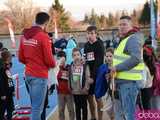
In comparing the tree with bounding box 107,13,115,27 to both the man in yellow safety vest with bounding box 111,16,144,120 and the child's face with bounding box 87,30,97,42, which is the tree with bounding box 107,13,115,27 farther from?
the man in yellow safety vest with bounding box 111,16,144,120

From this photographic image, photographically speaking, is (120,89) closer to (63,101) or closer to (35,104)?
(35,104)

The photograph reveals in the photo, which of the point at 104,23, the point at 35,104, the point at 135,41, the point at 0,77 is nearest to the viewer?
the point at 135,41

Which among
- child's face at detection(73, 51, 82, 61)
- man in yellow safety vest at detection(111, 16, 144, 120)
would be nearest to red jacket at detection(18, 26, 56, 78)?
man in yellow safety vest at detection(111, 16, 144, 120)

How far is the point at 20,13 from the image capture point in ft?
319

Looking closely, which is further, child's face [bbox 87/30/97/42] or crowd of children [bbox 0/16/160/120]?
child's face [bbox 87/30/97/42]

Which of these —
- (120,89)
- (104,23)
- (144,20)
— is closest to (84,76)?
(120,89)

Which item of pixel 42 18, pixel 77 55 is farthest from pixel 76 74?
pixel 42 18

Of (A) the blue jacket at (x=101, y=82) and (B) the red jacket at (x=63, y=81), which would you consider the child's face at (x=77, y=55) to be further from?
(A) the blue jacket at (x=101, y=82)

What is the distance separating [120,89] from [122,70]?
38 centimetres

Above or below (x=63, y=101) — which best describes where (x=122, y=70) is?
above

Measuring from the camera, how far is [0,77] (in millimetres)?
10344

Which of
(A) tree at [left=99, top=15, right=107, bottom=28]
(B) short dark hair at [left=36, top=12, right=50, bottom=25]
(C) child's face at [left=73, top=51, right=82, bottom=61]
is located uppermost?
(B) short dark hair at [left=36, top=12, right=50, bottom=25]

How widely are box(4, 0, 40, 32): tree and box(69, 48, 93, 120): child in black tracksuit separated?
8621 cm

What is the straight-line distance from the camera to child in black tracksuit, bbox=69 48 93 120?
414 inches
